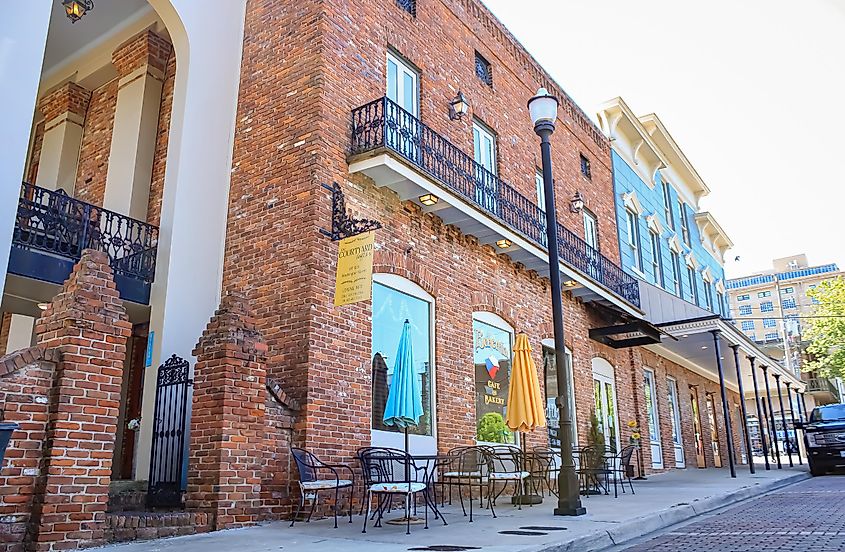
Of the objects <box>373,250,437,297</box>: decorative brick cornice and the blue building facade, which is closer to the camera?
<box>373,250,437,297</box>: decorative brick cornice

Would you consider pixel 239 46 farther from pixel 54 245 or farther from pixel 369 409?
pixel 369 409

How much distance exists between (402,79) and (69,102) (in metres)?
6.59

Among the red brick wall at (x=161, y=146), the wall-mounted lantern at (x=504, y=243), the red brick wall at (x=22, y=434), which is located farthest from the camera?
the wall-mounted lantern at (x=504, y=243)

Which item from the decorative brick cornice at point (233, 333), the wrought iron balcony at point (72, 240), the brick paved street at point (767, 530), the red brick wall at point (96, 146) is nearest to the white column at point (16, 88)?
the wrought iron balcony at point (72, 240)

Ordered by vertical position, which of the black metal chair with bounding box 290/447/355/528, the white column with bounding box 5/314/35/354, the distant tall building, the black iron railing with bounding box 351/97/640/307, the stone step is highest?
the distant tall building

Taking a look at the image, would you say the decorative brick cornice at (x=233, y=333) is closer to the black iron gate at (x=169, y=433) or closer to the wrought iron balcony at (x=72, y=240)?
the black iron gate at (x=169, y=433)

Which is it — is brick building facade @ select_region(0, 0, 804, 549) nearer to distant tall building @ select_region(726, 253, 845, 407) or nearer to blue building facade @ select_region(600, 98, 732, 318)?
blue building facade @ select_region(600, 98, 732, 318)

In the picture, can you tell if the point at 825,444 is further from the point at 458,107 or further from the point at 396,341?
the point at 396,341

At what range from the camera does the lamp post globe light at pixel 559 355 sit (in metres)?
8.16

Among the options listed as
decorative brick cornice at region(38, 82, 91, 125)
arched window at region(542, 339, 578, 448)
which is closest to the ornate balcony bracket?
arched window at region(542, 339, 578, 448)

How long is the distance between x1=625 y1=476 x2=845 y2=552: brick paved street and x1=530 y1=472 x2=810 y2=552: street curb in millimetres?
265

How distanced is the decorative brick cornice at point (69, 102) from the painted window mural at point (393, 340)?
757 centimetres

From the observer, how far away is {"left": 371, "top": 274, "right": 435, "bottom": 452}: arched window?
31.4ft

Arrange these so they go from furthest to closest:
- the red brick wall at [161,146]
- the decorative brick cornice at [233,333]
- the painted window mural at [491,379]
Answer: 1. the painted window mural at [491,379]
2. the red brick wall at [161,146]
3. the decorative brick cornice at [233,333]
